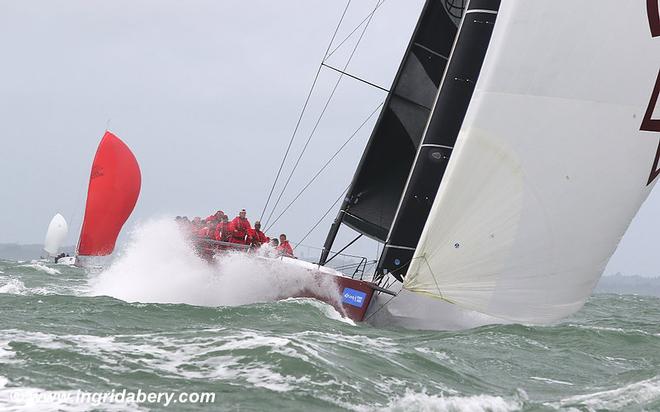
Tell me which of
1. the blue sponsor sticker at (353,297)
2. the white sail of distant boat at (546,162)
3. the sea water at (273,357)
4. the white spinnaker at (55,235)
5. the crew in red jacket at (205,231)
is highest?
the white sail of distant boat at (546,162)

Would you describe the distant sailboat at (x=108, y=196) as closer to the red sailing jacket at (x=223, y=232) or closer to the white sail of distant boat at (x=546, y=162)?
the red sailing jacket at (x=223, y=232)

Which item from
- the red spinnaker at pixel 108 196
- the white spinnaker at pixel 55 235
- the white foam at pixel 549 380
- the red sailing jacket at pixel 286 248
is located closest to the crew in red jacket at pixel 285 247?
the red sailing jacket at pixel 286 248

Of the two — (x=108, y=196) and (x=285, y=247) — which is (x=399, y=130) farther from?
(x=108, y=196)

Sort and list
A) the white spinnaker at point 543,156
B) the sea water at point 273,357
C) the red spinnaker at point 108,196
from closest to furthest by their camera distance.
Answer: the sea water at point 273,357 < the white spinnaker at point 543,156 < the red spinnaker at point 108,196

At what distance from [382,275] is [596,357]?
8.11 ft

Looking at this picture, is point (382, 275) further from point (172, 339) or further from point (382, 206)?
point (172, 339)

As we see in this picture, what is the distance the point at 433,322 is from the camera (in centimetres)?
1030

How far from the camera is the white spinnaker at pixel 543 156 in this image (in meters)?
8.18

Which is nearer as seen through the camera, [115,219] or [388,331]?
[388,331]

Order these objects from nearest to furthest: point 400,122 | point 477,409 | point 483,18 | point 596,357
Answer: point 477,409 < point 596,357 < point 483,18 < point 400,122

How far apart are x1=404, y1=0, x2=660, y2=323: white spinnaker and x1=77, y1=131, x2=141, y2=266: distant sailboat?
47.4ft

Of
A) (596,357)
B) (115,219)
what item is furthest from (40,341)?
(115,219)

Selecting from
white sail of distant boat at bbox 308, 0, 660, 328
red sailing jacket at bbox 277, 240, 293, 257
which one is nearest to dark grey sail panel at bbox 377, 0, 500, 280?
white sail of distant boat at bbox 308, 0, 660, 328

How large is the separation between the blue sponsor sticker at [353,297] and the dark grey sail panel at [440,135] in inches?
20.4
